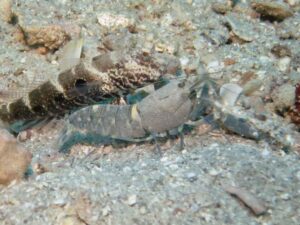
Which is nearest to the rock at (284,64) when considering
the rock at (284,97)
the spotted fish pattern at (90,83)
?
the rock at (284,97)

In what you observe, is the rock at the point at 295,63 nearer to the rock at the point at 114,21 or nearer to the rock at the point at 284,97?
the rock at the point at 284,97

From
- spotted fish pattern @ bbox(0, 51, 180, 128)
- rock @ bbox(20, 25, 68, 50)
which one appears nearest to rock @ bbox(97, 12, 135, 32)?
rock @ bbox(20, 25, 68, 50)

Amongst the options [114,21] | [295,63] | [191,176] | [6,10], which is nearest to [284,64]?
[295,63]

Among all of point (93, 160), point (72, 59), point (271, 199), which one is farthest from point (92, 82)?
point (271, 199)

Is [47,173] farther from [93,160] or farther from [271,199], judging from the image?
[271,199]

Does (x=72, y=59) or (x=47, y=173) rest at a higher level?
(x=72, y=59)
